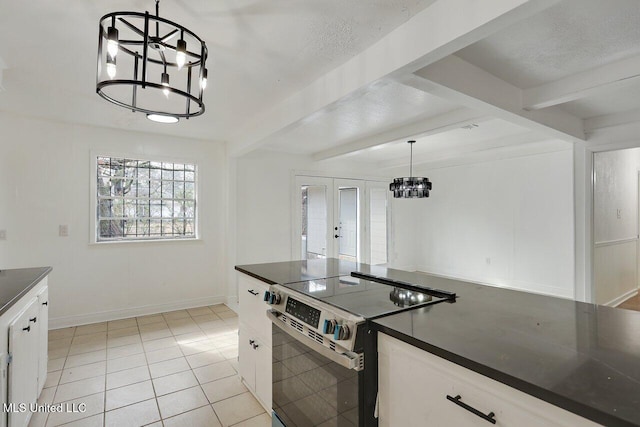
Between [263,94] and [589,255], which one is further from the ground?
[263,94]

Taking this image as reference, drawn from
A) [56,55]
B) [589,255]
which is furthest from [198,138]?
[589,255]

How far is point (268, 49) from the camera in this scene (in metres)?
2.12

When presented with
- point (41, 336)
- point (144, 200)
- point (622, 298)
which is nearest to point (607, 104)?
point (622, 298)

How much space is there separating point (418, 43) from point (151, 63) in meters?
1.85

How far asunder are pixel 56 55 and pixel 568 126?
A: 470cm

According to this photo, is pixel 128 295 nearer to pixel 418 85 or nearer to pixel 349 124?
pixel 349 124

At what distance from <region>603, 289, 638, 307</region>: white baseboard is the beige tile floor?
5065mm

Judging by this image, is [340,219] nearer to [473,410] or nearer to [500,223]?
[500,223]

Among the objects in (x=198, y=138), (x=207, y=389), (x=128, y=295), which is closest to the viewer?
(x=207, y=389)

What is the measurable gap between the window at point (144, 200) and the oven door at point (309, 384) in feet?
10.5

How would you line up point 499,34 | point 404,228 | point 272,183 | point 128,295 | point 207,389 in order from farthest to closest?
point 404,228
point 272,183
point 128,295
point 207,389
point 499,34

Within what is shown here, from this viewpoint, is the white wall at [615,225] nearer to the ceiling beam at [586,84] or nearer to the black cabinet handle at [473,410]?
the ceiling beam at [586,84]

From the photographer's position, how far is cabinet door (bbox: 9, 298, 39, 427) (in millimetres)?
1605

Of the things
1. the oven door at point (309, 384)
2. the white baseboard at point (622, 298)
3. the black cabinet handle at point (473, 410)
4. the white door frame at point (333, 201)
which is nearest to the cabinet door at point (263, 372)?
the oven door at point (309, 384)
